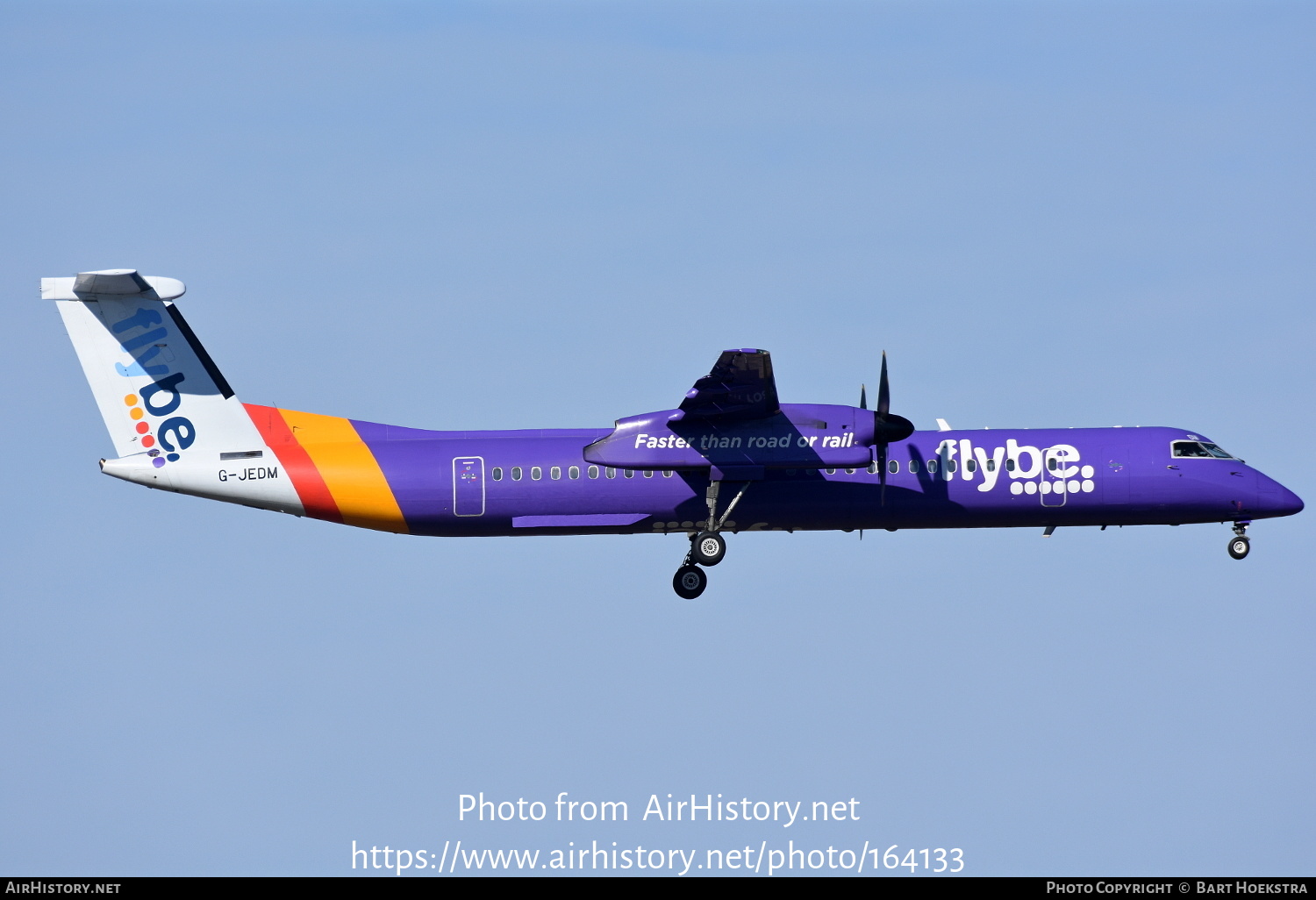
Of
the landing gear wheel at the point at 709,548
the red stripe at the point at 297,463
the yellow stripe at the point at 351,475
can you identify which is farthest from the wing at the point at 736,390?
the red stripe at the point at 297,463

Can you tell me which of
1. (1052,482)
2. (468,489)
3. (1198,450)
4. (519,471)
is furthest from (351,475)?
(1198,450)

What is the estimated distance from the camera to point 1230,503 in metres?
30.1

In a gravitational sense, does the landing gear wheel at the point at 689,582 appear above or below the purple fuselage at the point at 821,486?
below

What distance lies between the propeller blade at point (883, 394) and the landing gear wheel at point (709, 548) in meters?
3.49

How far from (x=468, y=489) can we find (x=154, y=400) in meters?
5.51

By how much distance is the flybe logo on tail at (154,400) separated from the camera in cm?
2900

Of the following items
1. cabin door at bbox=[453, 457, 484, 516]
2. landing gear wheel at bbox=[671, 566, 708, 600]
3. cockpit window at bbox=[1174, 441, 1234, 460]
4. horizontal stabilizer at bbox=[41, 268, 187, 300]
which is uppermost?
horizontal stabilizer at bbox=[41, 268, 187, 300]

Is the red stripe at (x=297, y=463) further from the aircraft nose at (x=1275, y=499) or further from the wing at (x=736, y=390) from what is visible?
the aircraft nose at (x=1275, y=499)

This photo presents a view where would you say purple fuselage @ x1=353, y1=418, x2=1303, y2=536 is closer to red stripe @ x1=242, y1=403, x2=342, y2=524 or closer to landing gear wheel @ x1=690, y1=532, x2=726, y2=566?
landing gear wheel @ x1=690, y1=532, x2=726, y2=566

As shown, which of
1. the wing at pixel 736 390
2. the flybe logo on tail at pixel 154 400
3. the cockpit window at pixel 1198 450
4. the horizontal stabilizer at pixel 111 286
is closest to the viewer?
the wing at pixel 736 390

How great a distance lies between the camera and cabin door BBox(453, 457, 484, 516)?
2905cm

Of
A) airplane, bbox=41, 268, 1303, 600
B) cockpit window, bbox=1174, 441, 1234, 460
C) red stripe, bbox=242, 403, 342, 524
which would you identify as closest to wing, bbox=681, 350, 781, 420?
airplane, bbox=41, 268, 1303, 600

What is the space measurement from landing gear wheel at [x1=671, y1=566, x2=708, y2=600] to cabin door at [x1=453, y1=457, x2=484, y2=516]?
11.7 ft
